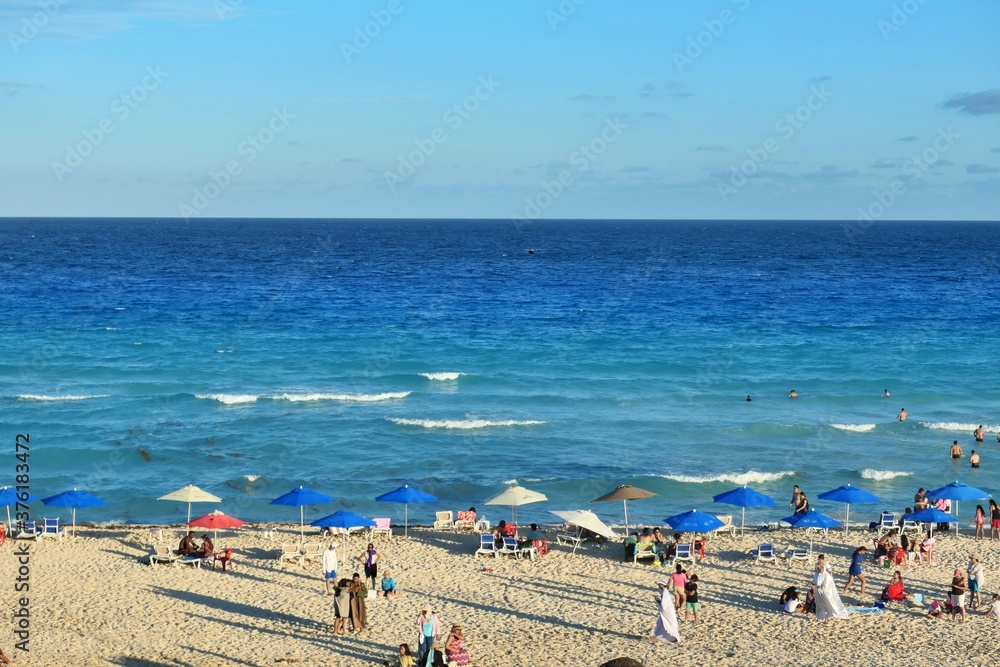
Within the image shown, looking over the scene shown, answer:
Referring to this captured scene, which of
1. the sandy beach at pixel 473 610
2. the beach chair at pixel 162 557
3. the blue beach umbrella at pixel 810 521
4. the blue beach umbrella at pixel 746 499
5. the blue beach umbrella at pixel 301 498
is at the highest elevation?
the blue beach umbrella at pixel 301 498

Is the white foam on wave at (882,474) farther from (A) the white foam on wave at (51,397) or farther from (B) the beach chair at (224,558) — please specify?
(A) the white foam on wave at (51,397)

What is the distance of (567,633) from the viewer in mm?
18328

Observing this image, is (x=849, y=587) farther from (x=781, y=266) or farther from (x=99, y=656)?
(x=781, y=266)

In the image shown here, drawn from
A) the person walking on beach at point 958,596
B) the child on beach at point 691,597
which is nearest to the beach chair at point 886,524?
the person walking on beach at point 958,596

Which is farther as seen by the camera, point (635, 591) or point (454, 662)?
point (635, 591)

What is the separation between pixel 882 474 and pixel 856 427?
21.0 feet

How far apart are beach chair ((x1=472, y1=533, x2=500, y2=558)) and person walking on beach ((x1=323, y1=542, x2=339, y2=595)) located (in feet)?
12.7

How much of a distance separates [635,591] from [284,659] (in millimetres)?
7437

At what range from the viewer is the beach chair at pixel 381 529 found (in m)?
24.6

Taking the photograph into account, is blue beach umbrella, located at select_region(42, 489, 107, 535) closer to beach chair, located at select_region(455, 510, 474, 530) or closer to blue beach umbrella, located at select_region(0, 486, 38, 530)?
blue beach umbrella, located at select_region(0, 486, 38, 530)

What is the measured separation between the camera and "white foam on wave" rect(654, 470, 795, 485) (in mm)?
31219

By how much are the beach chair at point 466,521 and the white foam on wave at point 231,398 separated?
18.2 meters

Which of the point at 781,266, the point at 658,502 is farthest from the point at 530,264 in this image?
the point at 658,502

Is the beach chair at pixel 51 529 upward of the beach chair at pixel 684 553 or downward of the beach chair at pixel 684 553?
upward
